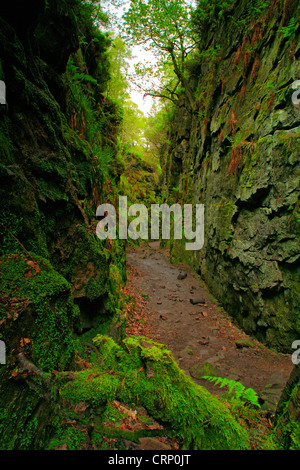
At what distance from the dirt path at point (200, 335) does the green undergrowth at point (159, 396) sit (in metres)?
2.31

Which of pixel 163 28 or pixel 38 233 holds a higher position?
pixel 163 28

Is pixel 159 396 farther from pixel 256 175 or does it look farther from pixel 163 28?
pixel 163 28

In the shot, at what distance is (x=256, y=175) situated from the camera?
5.82m

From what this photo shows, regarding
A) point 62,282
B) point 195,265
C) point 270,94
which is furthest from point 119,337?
point 195,265

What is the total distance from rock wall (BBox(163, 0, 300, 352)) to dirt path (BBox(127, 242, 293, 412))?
520 mm

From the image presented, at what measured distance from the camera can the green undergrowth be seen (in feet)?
4.68

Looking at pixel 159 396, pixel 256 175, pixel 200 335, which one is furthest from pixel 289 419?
pixel 256 175

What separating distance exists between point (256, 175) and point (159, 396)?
5963 millimetres

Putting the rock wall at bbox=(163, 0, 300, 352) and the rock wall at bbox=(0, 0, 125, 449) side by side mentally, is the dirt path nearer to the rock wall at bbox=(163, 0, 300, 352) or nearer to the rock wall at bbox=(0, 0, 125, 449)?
the rock wall at bbox=(163, 0, 300, 352)

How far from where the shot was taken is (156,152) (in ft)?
95.1

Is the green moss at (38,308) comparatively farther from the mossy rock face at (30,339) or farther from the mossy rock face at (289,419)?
the mossy rock face at (289,419)

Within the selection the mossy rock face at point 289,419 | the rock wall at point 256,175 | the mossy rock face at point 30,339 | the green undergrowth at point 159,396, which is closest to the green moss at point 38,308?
the mossy rock face at point 30,339
